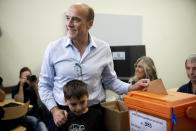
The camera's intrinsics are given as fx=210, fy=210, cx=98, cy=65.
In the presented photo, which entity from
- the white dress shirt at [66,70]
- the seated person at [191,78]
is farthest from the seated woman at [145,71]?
the white dress shirt at [66,70]

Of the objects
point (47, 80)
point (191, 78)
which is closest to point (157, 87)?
point (47, 80)

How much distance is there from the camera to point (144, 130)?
108 cm

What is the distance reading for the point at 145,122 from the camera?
1077 millimetres

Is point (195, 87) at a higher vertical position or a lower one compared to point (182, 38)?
lower

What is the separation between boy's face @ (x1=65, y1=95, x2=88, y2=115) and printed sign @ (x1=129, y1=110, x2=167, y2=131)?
14.3 inches

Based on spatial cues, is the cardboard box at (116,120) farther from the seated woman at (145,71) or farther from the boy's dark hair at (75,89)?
the seated woman at (145,71)

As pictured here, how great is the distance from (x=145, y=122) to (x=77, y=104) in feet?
1.59

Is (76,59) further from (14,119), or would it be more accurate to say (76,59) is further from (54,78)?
(14,119)

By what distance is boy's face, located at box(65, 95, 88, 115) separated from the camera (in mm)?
1368

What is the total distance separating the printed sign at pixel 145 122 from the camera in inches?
39.8

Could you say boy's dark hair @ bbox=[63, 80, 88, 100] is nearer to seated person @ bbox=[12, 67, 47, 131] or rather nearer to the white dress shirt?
the white dress shirt

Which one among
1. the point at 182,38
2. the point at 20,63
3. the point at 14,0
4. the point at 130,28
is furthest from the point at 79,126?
the point at 182,38

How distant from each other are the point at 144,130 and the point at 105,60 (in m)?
0.62

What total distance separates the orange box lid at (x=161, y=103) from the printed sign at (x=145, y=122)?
31 millimetres
